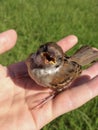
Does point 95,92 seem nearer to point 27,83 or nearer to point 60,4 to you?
point 27,83

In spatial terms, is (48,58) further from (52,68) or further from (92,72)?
(92,72)

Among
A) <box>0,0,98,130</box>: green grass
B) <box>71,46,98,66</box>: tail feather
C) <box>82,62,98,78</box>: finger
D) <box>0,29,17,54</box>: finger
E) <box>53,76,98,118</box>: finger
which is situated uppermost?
<box>0,29,17,54</box>: finger

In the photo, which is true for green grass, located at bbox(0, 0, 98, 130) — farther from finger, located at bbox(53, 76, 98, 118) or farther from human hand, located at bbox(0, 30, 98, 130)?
finger, located at bbox(53, 76, 98, 118)

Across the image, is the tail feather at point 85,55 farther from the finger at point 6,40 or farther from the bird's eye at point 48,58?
the finger at point 6,40

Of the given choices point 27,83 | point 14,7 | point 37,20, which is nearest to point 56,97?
point 27,83

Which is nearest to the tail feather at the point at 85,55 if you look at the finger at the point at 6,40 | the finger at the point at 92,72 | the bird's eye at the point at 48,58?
the finger at the point at 92,72

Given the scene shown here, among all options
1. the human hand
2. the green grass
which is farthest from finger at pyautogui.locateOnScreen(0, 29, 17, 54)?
the green grass
